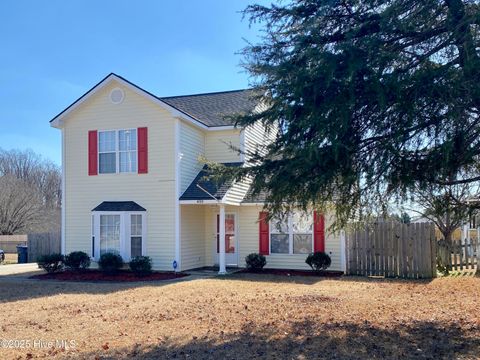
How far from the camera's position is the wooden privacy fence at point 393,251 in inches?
570

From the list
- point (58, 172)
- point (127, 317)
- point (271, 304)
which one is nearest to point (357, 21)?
point (271, 304)

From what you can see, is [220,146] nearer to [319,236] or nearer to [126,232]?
[126,232]

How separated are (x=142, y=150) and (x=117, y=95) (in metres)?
2.39

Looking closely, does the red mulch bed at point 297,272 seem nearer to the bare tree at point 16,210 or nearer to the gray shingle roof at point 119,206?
the gray shingle roof at point 119,206

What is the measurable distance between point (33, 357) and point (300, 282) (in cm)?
893

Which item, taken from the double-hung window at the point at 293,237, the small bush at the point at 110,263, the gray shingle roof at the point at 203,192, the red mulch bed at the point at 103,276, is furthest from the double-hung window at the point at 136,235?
the double-hung window at the point at 293,237

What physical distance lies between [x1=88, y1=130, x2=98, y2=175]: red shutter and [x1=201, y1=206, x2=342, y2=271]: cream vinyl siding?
4755 mm

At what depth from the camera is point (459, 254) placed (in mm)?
15805

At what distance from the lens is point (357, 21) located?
738cm

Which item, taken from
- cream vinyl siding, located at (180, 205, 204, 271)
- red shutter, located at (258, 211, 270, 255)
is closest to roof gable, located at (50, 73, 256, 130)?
cream vinyl siding, located at (180, 205, 204, 271)

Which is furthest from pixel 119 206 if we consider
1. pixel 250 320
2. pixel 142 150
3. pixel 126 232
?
pixel 250 320

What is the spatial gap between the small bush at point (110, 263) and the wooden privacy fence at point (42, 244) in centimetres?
930

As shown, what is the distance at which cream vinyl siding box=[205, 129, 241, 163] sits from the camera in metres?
18.2

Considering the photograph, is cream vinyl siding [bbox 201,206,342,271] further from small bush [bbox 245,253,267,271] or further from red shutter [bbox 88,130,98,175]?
red shutter [bbox 88,130,98,175]
